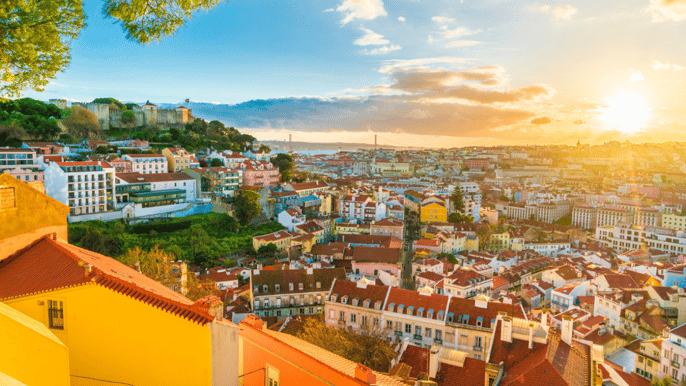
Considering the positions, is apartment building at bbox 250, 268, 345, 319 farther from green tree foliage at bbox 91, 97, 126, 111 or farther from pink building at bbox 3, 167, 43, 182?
green tree foliage at bbox 91, 97, 126, 111

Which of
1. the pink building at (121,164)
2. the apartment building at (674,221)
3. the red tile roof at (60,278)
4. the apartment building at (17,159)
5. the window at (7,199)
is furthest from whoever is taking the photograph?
the apartment building at (674,221)

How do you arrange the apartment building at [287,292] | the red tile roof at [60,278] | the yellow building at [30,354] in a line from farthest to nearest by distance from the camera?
1. the apartment building at [287,292]
2. the red tile roof at [60,278]
3. the yellow building at [30,354]

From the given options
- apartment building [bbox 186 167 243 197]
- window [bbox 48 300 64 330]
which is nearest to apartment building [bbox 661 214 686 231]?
apartment building [bbox 186 167 243 197]

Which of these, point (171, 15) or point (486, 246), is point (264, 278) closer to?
point (171, 15)

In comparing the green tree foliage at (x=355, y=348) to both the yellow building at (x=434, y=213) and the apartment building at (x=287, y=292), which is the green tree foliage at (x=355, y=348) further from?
the yellow building at (x=434, y=213)

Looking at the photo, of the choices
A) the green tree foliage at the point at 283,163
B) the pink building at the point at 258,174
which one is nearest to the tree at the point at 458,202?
the green tree foliage at the point at 283,163

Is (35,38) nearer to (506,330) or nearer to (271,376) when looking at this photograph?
(271,376)
